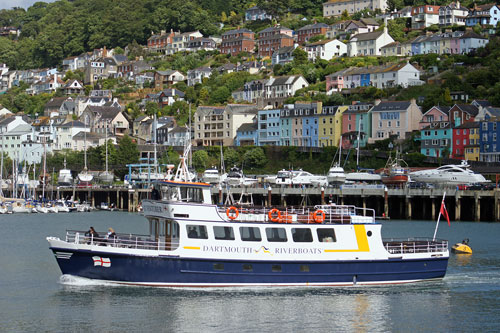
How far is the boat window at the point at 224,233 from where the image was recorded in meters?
39.0

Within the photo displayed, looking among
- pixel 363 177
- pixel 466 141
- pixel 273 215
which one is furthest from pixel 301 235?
pixel 466 141

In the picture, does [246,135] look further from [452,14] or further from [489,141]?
[452,14]

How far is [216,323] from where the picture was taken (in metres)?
34.1

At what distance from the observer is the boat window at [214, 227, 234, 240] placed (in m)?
39.0

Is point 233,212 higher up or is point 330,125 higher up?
point 330,125

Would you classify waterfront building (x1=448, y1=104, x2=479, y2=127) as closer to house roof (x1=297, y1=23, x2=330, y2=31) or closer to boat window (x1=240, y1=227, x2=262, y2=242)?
house roof (x1=297, y1=23, x2=330, y2=31)

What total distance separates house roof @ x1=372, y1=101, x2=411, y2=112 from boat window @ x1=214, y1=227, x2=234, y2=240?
255ft

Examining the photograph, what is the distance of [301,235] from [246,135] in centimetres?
9419

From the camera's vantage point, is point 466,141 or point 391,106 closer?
point 466,141

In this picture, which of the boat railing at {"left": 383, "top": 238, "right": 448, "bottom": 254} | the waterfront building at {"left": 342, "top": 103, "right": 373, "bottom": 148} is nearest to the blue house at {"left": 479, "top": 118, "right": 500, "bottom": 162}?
the waterfront building at {"left": 342, "top": 103, "right": 373, "bottom": 148}

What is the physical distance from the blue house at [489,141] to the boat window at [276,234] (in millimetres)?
65930

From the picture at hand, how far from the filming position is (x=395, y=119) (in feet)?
375

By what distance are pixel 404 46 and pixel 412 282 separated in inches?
4328

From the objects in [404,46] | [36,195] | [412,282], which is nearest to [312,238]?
[412,282]
